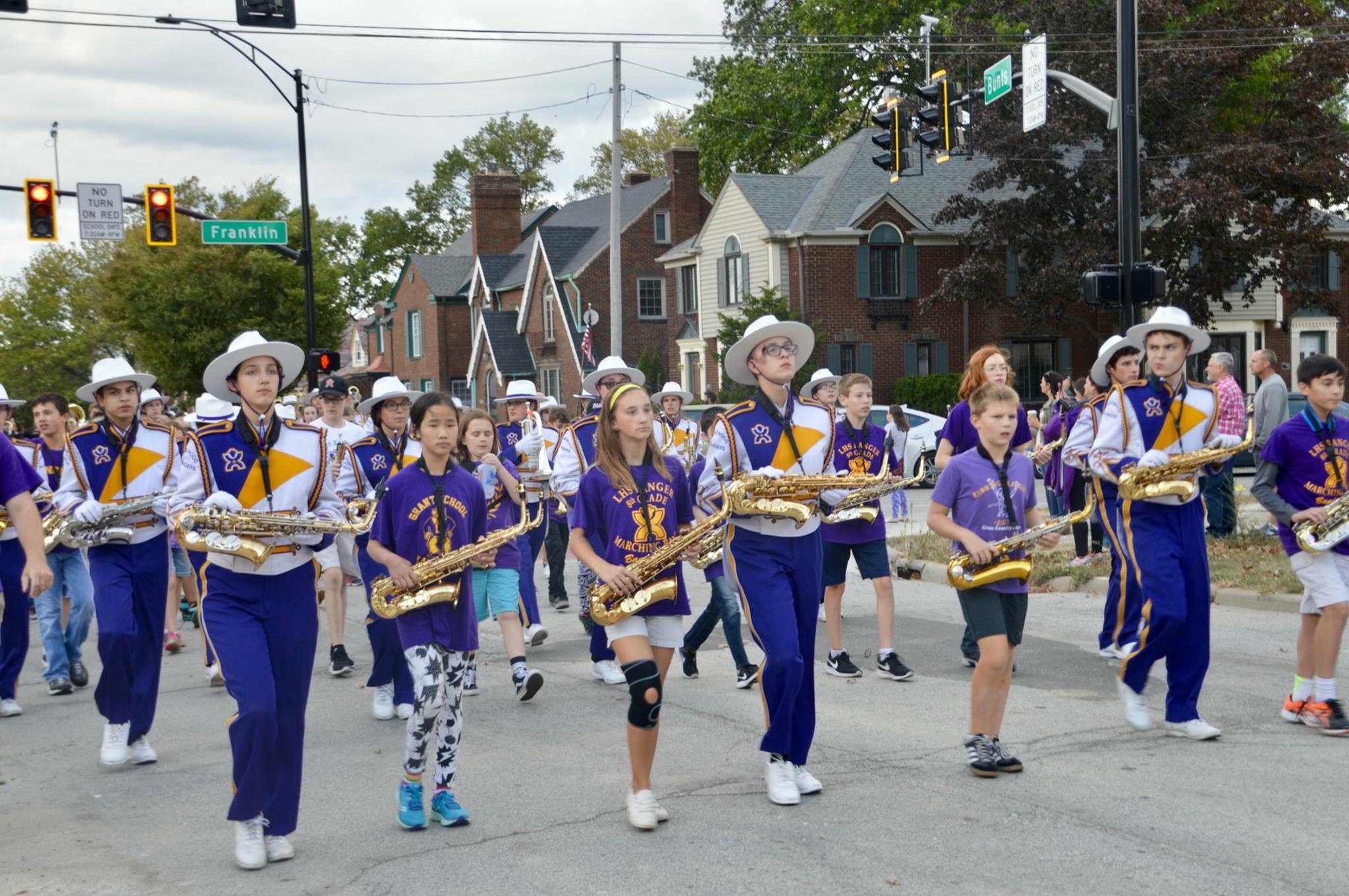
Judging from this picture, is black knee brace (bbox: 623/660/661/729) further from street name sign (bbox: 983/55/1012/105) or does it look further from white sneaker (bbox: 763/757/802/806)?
street name sign (bbox: 983/55/1012/105)

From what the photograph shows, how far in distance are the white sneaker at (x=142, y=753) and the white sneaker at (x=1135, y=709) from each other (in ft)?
17.6

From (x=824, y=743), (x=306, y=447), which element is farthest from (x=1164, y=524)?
(x=306, y=447)

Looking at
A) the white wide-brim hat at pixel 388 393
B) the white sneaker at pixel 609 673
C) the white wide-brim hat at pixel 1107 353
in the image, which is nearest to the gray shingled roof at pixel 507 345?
the white wide-brim hat at pixel 388 393

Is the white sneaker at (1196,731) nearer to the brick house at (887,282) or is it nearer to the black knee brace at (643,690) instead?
the black knee brace at (643,690)

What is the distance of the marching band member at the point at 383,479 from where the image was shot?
8242 mm

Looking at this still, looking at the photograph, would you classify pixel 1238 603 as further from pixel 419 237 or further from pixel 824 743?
pixel 419 237

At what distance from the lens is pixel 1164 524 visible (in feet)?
22.8

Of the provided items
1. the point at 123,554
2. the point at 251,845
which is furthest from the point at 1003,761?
the point at 123,554

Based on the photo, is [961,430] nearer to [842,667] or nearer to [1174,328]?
[842,667]

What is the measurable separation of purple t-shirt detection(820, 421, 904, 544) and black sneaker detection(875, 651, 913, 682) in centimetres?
79

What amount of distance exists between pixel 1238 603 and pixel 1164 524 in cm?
479

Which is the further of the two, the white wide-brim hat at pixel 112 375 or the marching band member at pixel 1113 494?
the marching band member at pixel 1113 494

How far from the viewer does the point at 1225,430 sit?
7422mm

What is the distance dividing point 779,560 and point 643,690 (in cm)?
93
